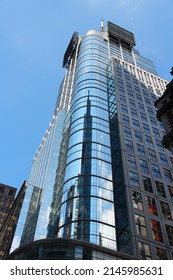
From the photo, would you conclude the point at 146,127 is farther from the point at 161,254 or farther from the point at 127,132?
the point at 161,254

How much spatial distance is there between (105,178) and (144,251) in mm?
19083

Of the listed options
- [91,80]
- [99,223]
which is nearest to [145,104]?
[91,80]

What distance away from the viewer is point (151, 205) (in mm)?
61969

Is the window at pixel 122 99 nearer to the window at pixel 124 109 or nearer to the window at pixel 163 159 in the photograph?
the window at pixel 124 109

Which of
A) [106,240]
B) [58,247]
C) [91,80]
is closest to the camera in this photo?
[58,247]

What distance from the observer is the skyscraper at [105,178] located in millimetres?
54688

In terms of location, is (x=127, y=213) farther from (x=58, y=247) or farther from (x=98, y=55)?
(x=98, y=55)

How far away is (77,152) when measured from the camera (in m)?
70.9

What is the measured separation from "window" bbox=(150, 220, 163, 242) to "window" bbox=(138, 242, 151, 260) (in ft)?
10.5

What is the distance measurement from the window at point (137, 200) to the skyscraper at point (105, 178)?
9.0 inches

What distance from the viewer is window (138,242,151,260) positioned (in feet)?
168

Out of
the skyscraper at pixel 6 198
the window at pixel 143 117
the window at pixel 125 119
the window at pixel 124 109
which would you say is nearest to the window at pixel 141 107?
the window at pixel 143 117

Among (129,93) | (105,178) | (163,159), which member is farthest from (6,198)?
(105,178)

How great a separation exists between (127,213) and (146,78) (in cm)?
7187
